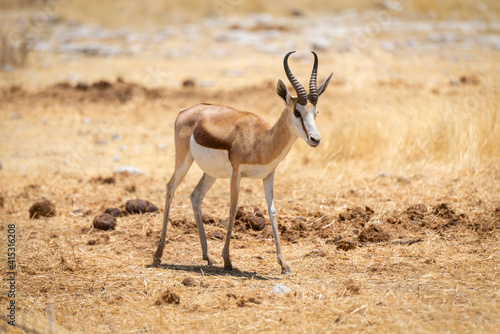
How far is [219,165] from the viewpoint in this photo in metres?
6.50

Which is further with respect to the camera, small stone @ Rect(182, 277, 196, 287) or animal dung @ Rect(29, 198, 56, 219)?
animal dung @ Rect(29, 198, 56, 219)

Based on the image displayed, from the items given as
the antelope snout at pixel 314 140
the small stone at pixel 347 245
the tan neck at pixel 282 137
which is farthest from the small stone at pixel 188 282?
the small stone at pixel 347 245

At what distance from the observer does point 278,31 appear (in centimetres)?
2430

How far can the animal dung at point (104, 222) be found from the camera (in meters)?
7.67

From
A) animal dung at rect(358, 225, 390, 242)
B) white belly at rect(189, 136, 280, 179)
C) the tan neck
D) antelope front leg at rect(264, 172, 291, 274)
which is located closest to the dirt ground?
animal dung at rect(358, 225, 390, 242)

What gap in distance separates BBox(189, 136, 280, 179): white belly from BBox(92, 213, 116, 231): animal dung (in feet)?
6.01

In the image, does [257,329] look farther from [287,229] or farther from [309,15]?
[309,15]

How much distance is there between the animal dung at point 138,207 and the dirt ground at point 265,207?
45 mm

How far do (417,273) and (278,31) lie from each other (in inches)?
768

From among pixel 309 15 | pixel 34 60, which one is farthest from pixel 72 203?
pixel 309 15

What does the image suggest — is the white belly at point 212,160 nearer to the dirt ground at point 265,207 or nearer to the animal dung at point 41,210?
the dirt ground at point 265,207

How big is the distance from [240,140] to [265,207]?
2.32m

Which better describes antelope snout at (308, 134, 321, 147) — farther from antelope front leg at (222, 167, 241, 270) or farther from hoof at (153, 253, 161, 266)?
hoof at (153, 253, 161, 266)

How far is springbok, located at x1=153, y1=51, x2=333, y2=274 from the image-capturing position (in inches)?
234
